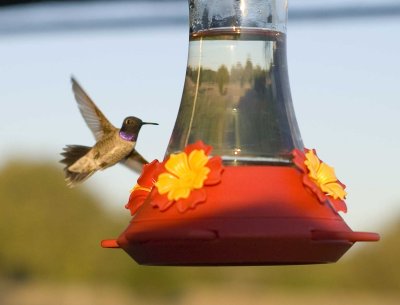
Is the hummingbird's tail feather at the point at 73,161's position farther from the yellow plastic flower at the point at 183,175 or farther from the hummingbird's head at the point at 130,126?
the yellow plastic flower at the point at 183,175

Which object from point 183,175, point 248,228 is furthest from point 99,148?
point 248,228

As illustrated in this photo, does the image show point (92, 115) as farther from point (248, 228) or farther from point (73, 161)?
point (248, 228)

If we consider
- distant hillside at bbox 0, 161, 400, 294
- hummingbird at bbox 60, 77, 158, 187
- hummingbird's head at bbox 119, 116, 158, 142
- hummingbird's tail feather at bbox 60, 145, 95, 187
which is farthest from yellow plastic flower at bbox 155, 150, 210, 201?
distant hillside at bbox 0, 161, 400, 294

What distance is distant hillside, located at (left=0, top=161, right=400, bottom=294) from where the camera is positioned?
136 ft

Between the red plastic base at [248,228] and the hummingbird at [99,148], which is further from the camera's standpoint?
the hummingbird at [99,148]

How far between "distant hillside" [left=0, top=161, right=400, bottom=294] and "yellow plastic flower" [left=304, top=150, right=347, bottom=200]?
36.1 metres

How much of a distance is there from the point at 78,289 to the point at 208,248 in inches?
1550

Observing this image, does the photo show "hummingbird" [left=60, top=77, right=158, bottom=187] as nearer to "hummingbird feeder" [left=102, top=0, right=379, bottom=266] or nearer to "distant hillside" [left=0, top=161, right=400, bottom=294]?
"hummingbird feeder" [left=102, top=0, right=379, bottom=266]

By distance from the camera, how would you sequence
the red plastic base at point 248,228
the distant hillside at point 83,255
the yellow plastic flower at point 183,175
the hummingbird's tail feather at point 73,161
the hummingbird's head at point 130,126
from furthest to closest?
the distant hillside at point 83,255 → the hummingbird's tail feather at point 73,161 → the hummingbird's head at point 130,126 → the yellow plastic flower at point 183,175 → the red plastic base at point 248,228

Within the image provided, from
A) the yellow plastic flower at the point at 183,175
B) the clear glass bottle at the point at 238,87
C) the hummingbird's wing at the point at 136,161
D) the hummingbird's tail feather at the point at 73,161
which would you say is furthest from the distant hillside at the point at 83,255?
the yellow plastic flower at the point at 183,175

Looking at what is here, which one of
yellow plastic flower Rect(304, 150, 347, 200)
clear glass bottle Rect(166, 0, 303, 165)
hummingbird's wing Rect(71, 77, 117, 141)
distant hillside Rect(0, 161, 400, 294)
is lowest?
distant hillside Rect(0, 161, 400, 294)

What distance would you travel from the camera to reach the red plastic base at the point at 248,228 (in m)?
3.45

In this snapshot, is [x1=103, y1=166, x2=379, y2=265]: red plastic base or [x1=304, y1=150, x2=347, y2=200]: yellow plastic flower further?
[x1=304, y1=150, x2=347, y2=200]: yellow plastic flower

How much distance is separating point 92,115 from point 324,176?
214cm
